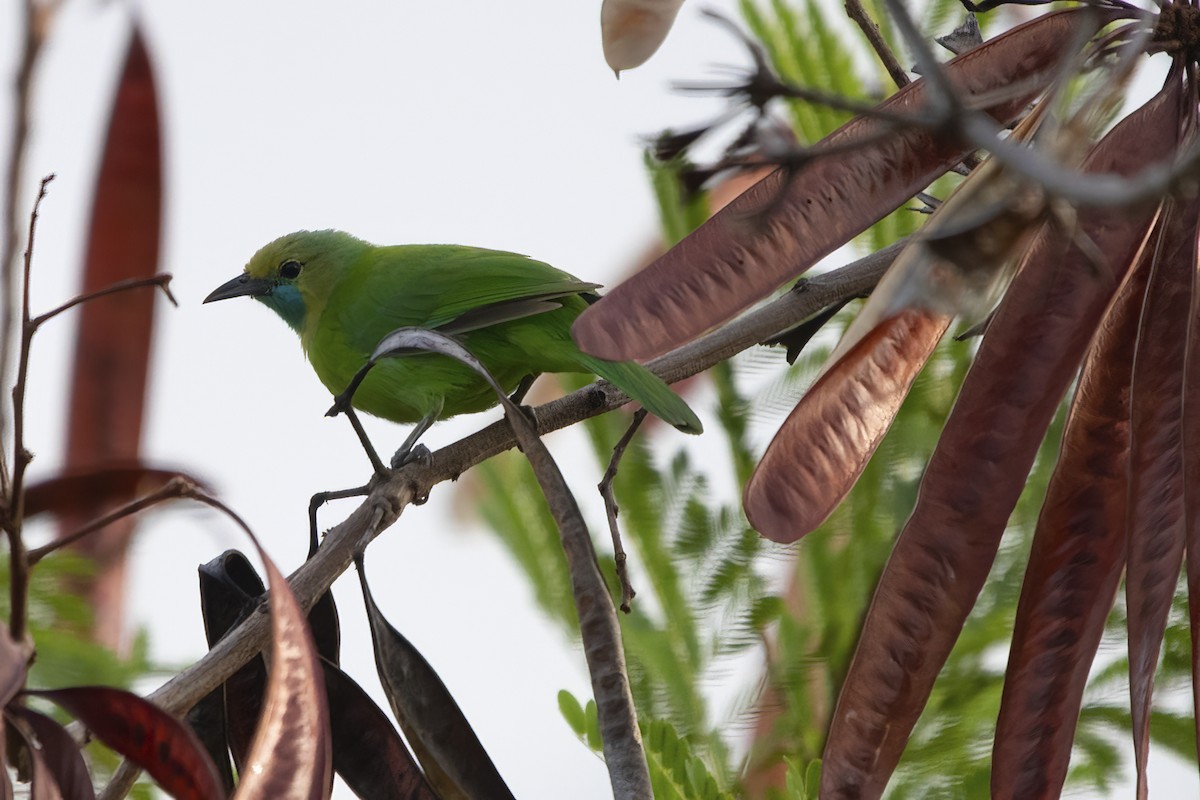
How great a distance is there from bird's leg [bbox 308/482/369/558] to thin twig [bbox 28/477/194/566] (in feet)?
0.98

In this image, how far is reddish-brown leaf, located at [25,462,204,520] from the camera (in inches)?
62.4

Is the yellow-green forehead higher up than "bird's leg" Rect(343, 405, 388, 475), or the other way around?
the yellow-green forehead

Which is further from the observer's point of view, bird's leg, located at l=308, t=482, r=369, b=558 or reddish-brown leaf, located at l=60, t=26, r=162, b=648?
reddish-brown leaf, located at l=60, t=26, r=162, b=648

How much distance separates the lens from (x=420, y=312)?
149 inches

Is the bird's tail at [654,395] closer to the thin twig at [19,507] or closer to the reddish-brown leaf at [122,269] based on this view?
the thin twig at [19,507]

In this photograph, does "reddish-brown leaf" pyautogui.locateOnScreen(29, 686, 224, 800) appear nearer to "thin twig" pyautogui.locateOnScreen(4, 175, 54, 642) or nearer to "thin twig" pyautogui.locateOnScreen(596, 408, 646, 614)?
"thin twig" pyautogui.locateOnScreen(4, 175, 54, 642)

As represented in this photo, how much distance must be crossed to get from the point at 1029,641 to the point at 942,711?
1024 millimetres

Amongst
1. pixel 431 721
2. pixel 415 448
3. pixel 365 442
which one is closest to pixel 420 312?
pixel 415 448

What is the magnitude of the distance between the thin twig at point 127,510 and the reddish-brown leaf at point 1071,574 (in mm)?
860

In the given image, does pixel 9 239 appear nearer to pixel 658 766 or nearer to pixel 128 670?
pixel 128 670

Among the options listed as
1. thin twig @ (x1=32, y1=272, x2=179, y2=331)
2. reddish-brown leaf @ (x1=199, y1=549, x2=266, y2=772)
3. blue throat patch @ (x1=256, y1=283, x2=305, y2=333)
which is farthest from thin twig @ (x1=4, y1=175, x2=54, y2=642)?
blue throat patch @ (x1=256, y1=283, x2=305, y2=333)

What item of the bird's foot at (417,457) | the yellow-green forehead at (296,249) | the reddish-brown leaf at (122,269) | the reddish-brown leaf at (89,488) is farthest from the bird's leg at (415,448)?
the yellow-green forehead at (296,249)

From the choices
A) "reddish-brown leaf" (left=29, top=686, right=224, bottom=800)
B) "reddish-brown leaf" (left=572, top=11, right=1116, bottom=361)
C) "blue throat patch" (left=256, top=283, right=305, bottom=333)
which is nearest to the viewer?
"reddish-brown leaf" (left=29, top=686, right=224, bottom=800)

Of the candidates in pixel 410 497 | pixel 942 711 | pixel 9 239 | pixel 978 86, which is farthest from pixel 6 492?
pixel 942 711
